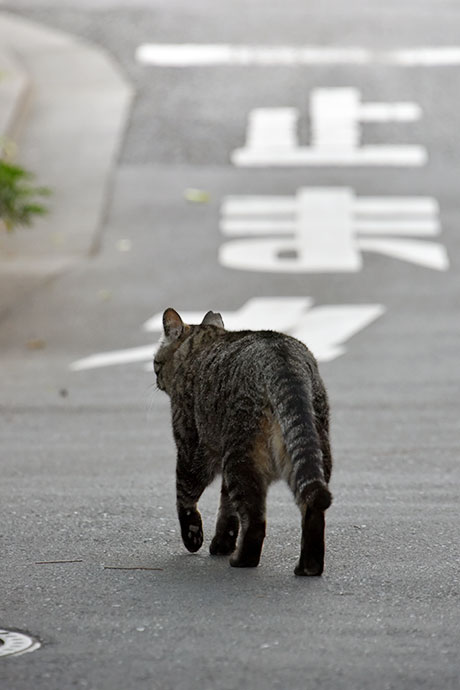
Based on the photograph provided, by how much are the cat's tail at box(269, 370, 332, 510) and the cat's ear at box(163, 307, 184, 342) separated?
1.25 meters

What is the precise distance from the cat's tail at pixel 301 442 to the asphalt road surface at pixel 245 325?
14.8 inches

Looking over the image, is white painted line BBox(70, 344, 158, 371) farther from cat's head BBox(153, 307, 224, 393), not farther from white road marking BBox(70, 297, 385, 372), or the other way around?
cat's head BBox(153, 307, 224, 393)

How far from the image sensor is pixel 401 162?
1952cm

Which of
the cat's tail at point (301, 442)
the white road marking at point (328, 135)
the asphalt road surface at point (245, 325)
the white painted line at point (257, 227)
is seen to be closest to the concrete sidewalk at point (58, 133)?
the asphalt road surface at point (245, 325)

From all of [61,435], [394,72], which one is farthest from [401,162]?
[61,435]

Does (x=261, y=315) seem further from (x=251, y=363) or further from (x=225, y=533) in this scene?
(x=251, y=363)

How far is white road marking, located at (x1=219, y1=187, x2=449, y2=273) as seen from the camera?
54.7ft

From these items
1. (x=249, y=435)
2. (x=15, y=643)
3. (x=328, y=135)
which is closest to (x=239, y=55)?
(x=328, y=135)

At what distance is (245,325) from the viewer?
47.0ft

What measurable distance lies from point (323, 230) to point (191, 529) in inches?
437

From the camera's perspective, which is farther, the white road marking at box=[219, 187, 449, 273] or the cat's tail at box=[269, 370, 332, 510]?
the white road marking at box=[219, 187, 449, 273]

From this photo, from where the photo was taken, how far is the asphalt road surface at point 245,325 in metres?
5.23

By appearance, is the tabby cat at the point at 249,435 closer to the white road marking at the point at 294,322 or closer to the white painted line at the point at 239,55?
the white road marking at the point at 294,322

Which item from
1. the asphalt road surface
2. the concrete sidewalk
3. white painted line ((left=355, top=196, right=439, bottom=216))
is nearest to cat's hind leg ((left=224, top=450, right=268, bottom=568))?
the asphalt road surface
